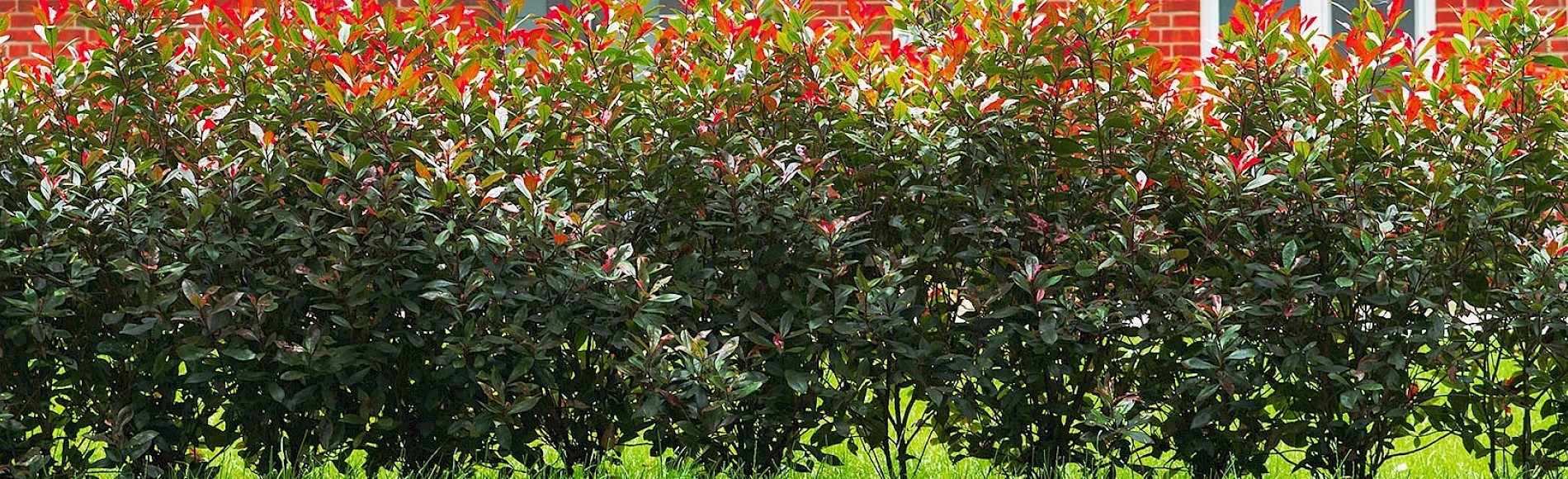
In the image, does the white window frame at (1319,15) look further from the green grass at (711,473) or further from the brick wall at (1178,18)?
the green grass at (711,473)

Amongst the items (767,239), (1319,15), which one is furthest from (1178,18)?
(767,239)

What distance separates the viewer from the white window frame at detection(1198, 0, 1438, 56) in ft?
24.8

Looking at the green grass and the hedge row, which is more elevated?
the hedge row

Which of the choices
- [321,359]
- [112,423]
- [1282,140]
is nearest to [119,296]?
[112,423]

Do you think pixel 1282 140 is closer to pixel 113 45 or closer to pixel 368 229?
pixel 368 229

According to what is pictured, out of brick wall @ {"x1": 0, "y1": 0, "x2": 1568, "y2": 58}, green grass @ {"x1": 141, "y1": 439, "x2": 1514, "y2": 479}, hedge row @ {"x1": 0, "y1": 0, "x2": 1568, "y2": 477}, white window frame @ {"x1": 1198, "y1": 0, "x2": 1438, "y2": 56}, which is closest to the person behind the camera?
hedge row @ {"x1": 0, "y1": 0, "x2": 1568, "y2": 477}

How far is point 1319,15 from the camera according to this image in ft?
24.8

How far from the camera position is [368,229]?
10.4 ft

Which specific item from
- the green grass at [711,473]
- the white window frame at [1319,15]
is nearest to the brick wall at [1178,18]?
the white window frame at [1319,15]

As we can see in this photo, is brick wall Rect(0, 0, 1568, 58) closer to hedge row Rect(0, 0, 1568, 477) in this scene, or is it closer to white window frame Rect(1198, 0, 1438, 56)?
white window frame Rect(1198, 0, 1438, 56)

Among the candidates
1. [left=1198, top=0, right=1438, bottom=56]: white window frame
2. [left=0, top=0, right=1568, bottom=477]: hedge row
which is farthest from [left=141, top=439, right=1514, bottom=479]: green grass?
[left=1198, top=0, right=1438, bottom=56]: white window frame

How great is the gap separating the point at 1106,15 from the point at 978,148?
40cm

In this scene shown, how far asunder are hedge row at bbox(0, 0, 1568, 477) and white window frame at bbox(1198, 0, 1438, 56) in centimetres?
413

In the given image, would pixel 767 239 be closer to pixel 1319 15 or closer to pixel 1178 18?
pixel 1178 18
